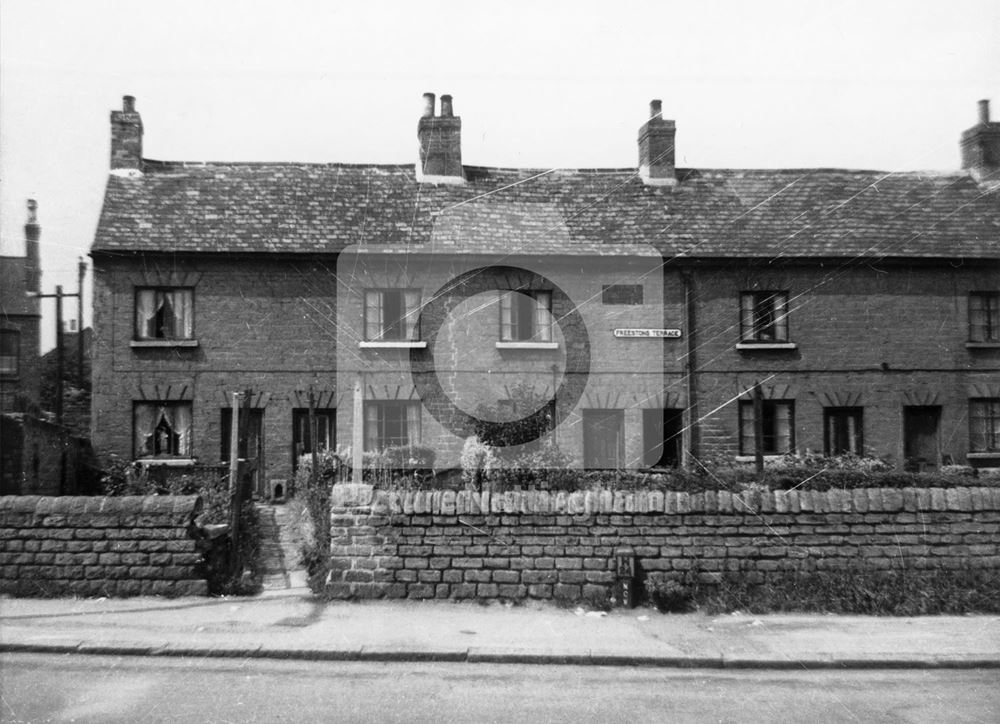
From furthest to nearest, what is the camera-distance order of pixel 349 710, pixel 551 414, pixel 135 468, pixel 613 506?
pixel 551 414, pixel 135 468, pixel 613 506, pixel 349 710

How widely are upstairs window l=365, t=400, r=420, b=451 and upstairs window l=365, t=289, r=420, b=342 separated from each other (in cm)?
156

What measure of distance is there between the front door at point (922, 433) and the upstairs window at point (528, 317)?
8908 millimetres

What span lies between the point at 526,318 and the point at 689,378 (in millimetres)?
4122

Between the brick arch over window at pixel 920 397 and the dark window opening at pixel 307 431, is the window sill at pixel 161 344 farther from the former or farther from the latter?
the brick arch over window at pixel 920 397

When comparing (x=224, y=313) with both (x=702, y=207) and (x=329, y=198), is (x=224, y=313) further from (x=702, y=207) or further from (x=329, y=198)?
(x=702, y=207)

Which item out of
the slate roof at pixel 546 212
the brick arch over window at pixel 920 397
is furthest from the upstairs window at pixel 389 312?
the brick arch over window at pixel 920 397

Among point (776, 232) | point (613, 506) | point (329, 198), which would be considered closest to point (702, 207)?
point (776, 232)

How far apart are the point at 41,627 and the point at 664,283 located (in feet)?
48.0

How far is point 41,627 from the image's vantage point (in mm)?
8203

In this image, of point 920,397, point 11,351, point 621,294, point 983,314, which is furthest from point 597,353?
point 11,351

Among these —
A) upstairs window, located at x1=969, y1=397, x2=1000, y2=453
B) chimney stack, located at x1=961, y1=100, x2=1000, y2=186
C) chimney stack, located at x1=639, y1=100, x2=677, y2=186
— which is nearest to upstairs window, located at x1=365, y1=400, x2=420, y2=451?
chimney stack, located at x1=639, y1=100, x2=677, y2=186

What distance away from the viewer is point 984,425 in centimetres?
1967

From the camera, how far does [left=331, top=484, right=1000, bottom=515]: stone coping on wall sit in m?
9.28

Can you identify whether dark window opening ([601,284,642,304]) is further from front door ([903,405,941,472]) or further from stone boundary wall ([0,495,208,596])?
stone boundary wall ([0,495,208,596])
